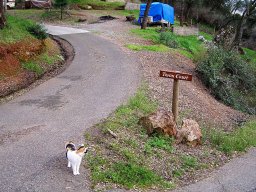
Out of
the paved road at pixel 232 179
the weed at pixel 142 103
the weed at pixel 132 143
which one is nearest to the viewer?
the paved road at pixel 232 179

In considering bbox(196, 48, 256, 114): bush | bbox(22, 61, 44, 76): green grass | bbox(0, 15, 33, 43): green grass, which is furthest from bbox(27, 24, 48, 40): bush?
bbox(196, 48, 256, 114): bush

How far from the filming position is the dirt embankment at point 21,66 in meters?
13.0

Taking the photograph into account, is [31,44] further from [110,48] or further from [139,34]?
[139,34]

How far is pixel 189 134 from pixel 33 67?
7.67 meters

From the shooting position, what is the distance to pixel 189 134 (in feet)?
32.2

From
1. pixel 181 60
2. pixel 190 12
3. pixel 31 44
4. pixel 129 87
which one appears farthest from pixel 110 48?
pixel 190 12

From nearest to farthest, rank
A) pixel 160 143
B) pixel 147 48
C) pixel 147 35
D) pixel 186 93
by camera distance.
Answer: pixel 160 143 → pixel 186 93 → pixel 147 48 → pixel 147 35

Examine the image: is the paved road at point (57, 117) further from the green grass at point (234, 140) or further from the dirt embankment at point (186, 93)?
the green grass at point (234, 140)

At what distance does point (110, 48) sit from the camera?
68.6 feet

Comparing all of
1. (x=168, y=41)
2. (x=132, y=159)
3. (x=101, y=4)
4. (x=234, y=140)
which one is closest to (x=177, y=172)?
(x=132, y=159)

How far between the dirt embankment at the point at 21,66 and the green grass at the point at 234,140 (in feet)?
22.0

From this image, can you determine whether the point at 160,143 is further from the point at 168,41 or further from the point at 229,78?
the point at 168,41

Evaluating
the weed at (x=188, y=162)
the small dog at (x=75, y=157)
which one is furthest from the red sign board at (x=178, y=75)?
the small dog at (x=75, y=157)

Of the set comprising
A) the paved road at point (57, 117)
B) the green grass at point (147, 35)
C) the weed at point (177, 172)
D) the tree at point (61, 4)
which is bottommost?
the weed at point (177, 172)
